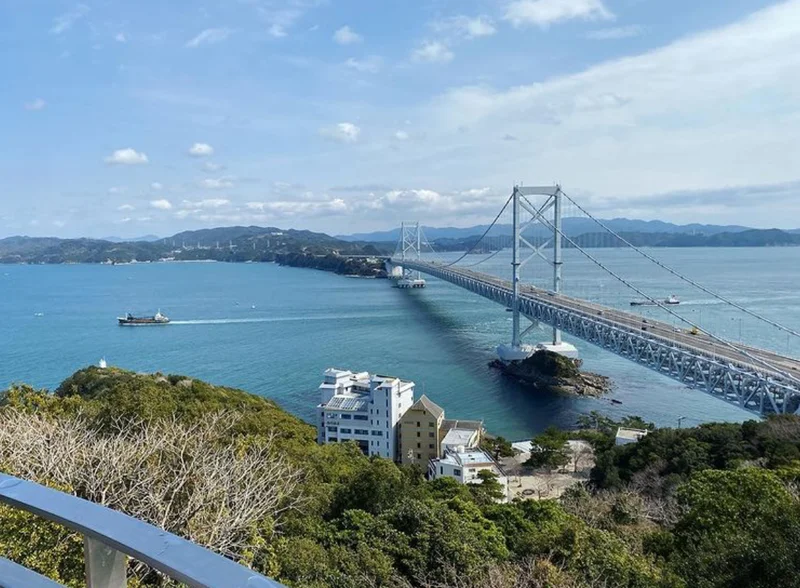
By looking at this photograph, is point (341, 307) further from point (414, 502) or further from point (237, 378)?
point (414, 502)

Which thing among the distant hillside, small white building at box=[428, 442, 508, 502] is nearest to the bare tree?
small white building at box=[428, 442, 508, 502]

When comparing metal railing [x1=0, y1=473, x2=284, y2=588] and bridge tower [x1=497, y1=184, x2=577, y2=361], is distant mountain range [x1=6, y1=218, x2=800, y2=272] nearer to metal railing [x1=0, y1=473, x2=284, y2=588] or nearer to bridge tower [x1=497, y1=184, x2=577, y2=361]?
bridge tower [x1=497, y1=184, x2=577, y2=361]

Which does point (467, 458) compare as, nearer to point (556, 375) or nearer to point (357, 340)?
point (556, 375)

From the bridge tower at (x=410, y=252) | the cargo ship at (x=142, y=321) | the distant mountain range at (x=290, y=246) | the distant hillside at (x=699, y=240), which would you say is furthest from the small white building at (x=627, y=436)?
the distant hillside at (x=699, y=240)

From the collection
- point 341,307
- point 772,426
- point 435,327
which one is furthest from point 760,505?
point 341,307

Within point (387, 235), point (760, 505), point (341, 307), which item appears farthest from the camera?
point (387, 235)

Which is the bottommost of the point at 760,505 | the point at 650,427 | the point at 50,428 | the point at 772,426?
the point at 650,427

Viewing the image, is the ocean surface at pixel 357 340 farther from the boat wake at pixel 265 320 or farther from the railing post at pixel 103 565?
the railing post at pixel 103 565
